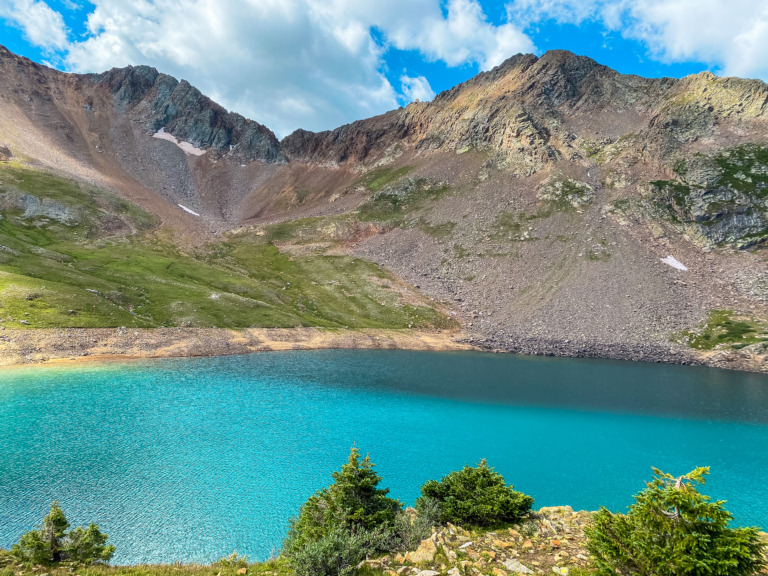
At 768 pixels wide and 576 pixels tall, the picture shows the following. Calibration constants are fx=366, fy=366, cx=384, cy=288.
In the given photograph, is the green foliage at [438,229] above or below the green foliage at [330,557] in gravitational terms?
above

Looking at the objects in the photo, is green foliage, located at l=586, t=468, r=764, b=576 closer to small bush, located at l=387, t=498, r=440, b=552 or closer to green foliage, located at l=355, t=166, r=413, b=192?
small bush, located at l=387, t=498, r=440, b=552

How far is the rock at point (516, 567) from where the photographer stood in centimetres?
1252

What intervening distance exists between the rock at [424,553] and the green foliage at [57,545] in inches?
488

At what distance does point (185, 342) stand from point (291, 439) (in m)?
43.2

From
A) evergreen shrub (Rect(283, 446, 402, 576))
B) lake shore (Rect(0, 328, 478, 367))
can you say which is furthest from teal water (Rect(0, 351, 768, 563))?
evergreen shrub (Rect(283, 446, 402, 576))

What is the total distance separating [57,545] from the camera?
1474 cm

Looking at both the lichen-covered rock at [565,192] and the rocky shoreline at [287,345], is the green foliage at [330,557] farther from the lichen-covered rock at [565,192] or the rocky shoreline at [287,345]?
the lichen-covered rock at [565,192]

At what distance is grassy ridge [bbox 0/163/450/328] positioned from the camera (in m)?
68.2

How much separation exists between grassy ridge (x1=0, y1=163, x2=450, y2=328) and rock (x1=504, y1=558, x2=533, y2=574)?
74.7 metres

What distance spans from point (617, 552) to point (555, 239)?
12450 centimetres

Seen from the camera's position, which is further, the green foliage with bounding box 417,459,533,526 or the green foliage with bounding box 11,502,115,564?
the green foliage with bounding box 417,459,533,526

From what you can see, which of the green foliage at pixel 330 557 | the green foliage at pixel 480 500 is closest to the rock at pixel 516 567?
the green foliage at pixel 480 500

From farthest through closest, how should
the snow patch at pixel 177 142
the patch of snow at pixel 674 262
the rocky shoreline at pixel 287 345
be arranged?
the snow patch at pixel 177 142, the patch of snow at pixel 674 262, the rocky shoreline at pixel 287 345

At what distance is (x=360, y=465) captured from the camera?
17.3 metres
